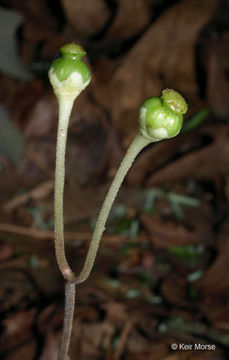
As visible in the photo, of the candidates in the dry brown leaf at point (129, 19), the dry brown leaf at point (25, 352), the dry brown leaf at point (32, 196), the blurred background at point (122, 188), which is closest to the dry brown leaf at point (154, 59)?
the blurred background at point (122, 188)

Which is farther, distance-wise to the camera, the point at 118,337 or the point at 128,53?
the point at 128,53

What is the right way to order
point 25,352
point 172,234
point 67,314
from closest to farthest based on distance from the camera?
point 67,314, point 25,352, point 172,234

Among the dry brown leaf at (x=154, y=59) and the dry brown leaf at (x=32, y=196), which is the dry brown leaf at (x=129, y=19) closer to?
the dry brown leaf at (x=154, y=59)

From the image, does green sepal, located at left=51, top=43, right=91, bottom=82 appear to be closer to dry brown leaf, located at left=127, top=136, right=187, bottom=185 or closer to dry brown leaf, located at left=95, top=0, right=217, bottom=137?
dry brown leaf, located at left=127, top=136, right=187, bottom=185

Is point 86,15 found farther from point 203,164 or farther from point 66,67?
point 66,67

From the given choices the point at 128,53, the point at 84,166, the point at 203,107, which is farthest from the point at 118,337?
the point at 128,53

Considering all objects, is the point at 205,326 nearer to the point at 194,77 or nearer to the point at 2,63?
the point at 194,77

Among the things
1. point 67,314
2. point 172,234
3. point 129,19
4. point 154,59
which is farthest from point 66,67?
point 129,19
